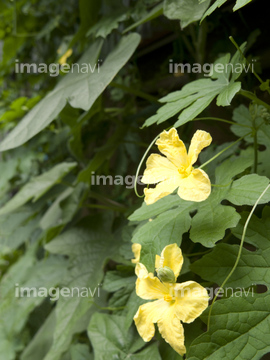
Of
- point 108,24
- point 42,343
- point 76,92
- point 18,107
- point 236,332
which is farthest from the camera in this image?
point 18,107

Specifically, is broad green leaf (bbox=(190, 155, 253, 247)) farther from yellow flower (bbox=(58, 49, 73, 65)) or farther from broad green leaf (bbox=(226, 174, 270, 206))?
yellow flower (bbox=(58, 49, 73, 65))

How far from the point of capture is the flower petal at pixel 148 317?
1.61 feet

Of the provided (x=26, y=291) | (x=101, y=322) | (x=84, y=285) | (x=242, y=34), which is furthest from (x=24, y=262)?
(x=242, y=34)

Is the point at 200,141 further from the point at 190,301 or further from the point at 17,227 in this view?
the point at 17,227

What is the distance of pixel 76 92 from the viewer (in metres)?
0.83

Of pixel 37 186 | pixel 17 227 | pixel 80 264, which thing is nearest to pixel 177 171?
pixel 80 264

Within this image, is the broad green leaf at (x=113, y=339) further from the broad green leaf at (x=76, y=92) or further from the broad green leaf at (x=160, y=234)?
the broad green leaf at (x=76, y=92)

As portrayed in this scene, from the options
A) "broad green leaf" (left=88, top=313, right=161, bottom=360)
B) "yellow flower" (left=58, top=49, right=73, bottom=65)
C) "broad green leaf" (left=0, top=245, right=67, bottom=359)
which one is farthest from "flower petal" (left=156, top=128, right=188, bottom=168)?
"yellow flower" (left=58, top=49, right=73, bottom=65)

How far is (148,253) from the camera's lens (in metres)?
0.52

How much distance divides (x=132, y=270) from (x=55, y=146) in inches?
30.7

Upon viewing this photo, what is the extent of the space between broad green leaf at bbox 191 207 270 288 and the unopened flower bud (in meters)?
0.04

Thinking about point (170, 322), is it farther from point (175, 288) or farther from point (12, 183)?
point (12, 183)

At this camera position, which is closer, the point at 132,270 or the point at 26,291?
the point at 132,270

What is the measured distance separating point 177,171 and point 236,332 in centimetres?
22
